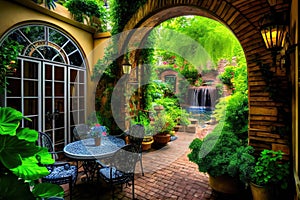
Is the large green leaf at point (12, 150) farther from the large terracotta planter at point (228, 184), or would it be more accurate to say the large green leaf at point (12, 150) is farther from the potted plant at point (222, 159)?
the large terracotta planter at point (228, 184)

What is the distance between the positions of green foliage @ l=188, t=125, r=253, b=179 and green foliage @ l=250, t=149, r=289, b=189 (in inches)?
6.8

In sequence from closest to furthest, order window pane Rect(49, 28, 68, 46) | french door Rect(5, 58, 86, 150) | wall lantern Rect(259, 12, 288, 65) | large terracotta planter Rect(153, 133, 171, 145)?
wall lantern Rect(259, 12, 288, 65) → french door Rect(5, 58, 86, 150) → window pane Rect(49, 28, 68, 46) → large terracotta planter Rect(153, 133, 171, 145)

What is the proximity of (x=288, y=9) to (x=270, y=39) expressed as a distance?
23.9 inches

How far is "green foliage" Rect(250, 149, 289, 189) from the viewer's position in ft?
6.44

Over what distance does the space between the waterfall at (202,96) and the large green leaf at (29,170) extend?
9.24 metres

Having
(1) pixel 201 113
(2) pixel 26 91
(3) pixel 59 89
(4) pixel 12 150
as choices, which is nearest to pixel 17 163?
(4) pixel 12 150

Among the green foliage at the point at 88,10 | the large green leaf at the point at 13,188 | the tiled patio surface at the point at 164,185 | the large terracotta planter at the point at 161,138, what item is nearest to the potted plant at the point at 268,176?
the tiled patio surface at the point at 164,185

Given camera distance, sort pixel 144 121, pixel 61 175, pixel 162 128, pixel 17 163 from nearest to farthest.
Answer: pixel 17 163, pixel 61 175, pixel 144 121, pixel 162 128

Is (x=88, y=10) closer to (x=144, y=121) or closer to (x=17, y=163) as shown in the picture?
(x=144, y=121)

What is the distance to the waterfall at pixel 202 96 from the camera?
9430mm

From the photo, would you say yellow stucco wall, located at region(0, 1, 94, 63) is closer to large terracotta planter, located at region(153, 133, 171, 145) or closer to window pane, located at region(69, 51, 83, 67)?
window pane, located at region(69, 51, 83, 67)

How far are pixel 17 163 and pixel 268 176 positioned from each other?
89.7 inches

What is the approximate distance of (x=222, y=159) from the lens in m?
2.37

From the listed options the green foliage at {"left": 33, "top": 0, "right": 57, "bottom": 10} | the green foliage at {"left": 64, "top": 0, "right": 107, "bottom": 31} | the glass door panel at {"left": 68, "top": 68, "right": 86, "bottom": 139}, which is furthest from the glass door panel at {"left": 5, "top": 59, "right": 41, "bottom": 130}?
the green foliage at {"left": 64, "top": 0, "right": 107, "bottom": 31}
